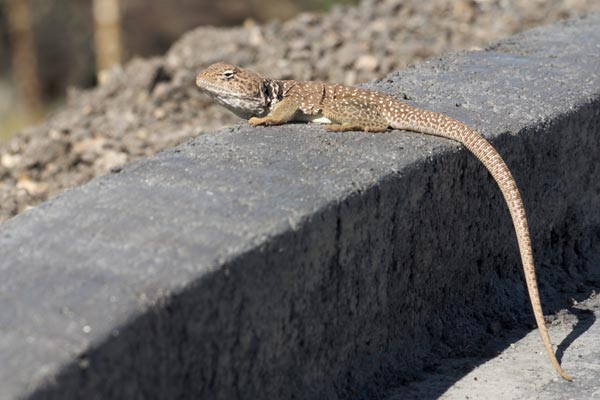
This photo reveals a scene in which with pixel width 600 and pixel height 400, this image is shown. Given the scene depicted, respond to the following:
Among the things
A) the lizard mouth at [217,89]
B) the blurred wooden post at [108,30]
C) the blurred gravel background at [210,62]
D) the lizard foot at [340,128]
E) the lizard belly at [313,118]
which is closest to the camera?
the lizard foot at [340,128]

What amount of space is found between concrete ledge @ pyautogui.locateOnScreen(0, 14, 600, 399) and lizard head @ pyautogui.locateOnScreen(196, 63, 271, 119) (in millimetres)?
442

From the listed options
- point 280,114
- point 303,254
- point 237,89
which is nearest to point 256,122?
point 280,114

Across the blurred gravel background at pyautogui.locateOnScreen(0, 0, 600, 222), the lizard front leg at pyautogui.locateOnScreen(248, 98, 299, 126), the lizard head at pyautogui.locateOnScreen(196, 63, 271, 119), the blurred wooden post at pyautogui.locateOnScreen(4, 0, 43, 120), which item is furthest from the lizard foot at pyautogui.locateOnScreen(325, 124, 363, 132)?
the blurred wooden post at pyautogui.locateOnScreen(4, 0, 43, 120)

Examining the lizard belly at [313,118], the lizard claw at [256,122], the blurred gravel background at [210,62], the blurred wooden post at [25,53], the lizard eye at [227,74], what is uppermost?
the lizard eye at [227,74]

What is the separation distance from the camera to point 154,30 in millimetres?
21000

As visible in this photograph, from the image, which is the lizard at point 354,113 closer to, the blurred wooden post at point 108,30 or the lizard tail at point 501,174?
the lizard tail at point 501,174

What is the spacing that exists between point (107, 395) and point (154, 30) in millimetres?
18245

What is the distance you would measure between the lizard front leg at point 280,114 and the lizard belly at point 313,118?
47 millimetres

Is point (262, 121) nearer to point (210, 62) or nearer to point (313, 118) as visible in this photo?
point (313, 118)

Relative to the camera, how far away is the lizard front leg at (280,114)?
5202 mm

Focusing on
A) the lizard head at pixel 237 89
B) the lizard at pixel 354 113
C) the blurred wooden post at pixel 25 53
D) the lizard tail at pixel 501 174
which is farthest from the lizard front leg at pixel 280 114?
the blurred wooden post at pixel 25 53

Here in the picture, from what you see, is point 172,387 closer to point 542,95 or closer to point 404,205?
point 404,205

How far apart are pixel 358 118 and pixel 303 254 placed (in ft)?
4.29

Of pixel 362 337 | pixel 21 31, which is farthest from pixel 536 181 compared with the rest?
pixel 21 31
